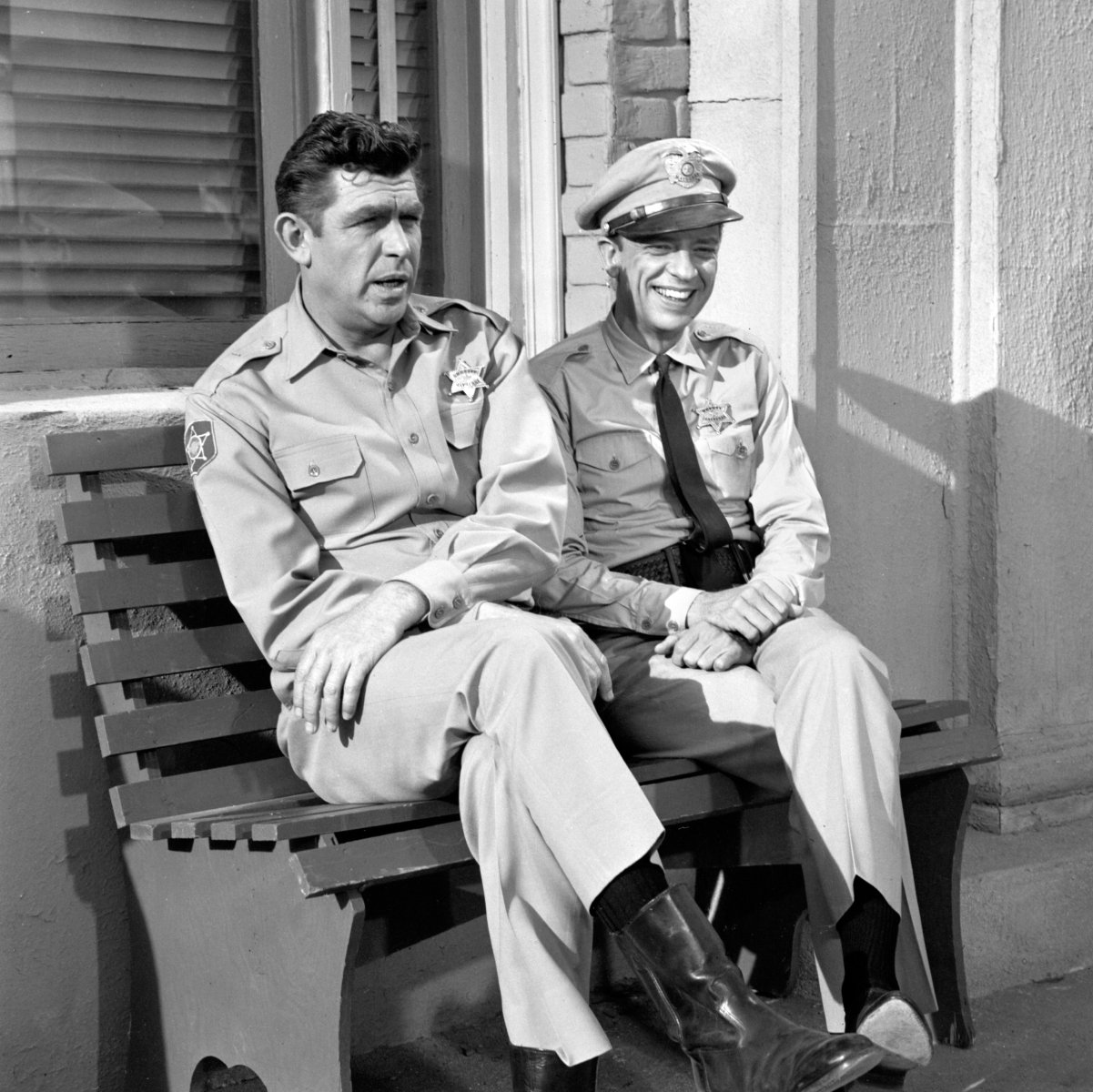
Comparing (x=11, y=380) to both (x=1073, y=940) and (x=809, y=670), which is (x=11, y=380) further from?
(x=1073, y=940)

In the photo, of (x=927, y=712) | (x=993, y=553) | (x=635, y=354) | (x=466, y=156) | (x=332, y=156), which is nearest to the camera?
(x=332, y=156)

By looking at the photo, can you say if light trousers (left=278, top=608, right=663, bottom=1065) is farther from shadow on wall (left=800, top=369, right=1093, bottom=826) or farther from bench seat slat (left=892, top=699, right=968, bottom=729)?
shadow on wall (left=800, top=369, right=1093, bottom=826)

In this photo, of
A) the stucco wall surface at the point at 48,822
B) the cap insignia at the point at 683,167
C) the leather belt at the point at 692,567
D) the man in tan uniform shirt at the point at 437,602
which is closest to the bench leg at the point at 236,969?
the stucco wall surface at the point at 48,822

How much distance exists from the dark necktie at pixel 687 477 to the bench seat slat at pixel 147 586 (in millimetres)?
987

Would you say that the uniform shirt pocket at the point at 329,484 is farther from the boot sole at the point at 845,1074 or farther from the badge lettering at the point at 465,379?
the boot sole at the point at 845,1074

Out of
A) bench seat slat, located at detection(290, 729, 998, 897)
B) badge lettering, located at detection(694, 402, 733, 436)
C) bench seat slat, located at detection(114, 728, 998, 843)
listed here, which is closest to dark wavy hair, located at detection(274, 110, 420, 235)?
badge lettering, located at detection(694, 402, 733, 436)

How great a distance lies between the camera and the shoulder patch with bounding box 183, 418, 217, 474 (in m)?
3.01

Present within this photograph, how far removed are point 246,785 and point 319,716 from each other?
0.35 metres

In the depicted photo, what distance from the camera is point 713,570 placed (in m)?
3.52

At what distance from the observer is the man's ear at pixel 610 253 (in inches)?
143

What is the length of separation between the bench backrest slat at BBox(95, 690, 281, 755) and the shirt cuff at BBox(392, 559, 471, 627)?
0.45 metres

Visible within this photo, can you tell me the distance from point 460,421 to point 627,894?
3.48ft

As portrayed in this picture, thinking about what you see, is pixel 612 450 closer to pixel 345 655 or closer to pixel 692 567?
pixel 692 567

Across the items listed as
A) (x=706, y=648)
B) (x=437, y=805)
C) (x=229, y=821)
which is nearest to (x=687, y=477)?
(x=706, y=648)
